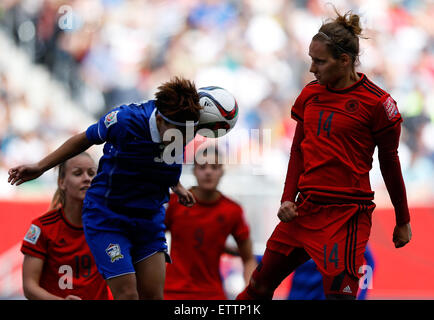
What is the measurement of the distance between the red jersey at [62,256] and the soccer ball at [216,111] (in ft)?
3.68

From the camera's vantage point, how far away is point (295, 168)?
3.51 m

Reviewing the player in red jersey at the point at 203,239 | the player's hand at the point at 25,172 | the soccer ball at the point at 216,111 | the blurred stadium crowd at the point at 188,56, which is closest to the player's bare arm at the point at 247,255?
the player in red jersey at the point at 203,239

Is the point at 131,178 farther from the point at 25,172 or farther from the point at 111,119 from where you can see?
the point at 25,172

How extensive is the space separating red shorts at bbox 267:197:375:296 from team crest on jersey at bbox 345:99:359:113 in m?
0.44

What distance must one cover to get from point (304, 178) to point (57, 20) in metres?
7.36

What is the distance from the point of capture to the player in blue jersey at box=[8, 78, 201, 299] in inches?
138

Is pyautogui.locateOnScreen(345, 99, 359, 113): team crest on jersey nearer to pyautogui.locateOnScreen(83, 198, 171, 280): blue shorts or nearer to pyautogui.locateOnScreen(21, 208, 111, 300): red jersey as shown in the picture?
pyautogui.locateOnScreen(83, 198, 171, 280): blue shorts

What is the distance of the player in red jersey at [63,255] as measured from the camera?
4059 mm

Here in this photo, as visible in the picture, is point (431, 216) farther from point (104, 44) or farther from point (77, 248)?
point (104, 44)

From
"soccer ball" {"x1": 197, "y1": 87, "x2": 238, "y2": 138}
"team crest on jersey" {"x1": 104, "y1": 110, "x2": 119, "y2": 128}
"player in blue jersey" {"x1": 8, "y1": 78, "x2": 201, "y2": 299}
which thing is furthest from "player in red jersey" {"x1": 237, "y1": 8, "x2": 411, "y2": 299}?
"team crest on jersey" {"x1": 104, "y1": 110, "x2": 119, "y2": 128}

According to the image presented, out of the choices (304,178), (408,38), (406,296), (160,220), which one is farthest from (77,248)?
(408,38)

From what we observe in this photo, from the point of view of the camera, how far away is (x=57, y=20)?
994cm

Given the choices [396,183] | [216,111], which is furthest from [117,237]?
[396,183]

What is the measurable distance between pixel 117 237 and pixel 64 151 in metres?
0.53
